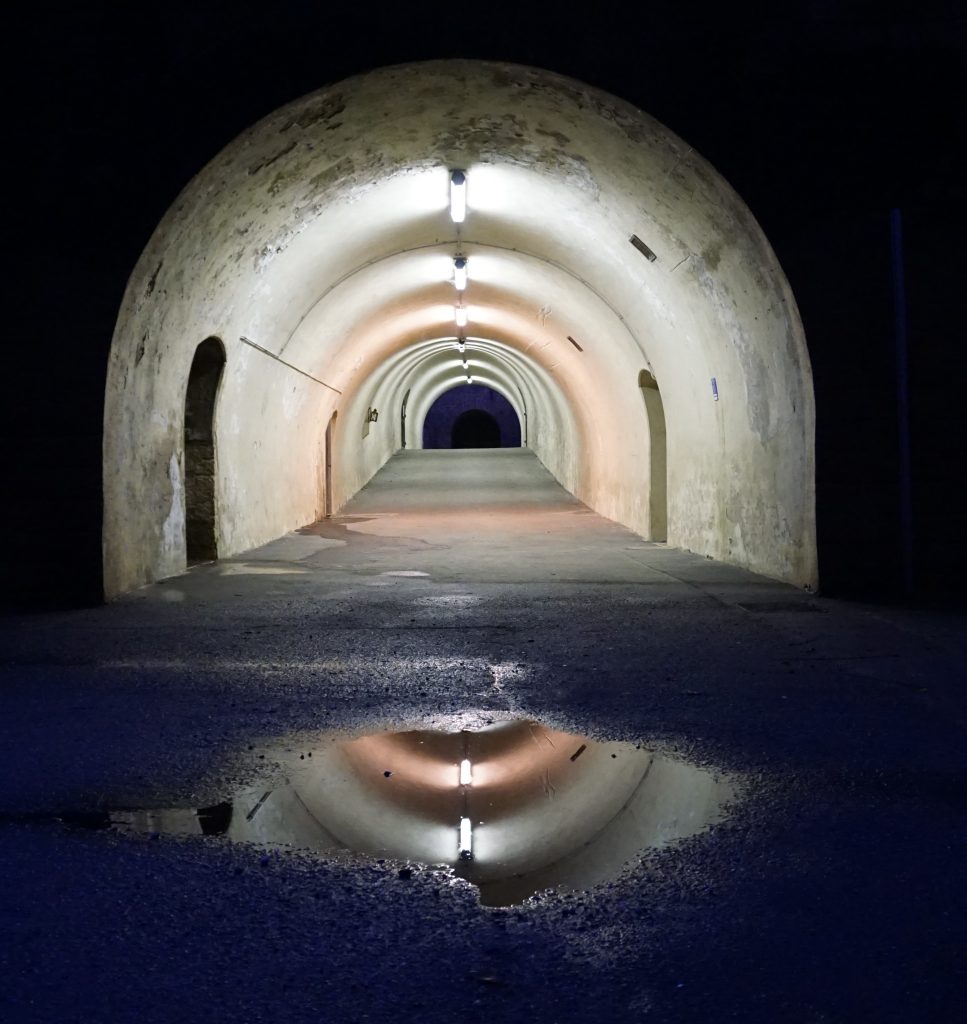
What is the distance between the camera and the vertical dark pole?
8180 mm

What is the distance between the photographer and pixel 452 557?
1223 cm

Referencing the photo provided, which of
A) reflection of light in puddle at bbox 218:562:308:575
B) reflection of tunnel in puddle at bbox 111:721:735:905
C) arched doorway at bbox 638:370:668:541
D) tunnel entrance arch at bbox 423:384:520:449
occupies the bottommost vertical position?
reflection of tunnel in puddle at bbox 111:721:735:905

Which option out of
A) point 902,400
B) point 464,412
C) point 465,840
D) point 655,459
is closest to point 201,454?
point 655,459

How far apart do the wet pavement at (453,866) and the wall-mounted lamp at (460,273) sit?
24.5 feet

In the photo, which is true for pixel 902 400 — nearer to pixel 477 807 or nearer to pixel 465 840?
pixel 477 807

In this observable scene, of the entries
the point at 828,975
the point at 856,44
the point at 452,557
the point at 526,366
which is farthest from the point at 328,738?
the point at 526,366

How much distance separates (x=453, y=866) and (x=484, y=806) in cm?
63

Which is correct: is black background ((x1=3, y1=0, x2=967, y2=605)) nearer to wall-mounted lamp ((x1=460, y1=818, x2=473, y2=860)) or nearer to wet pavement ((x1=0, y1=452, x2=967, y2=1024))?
wet pavement ((x1=0, y1=452, x2=967, y2=1024))

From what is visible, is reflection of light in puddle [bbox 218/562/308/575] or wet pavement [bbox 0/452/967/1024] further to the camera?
reflection of light in puddle [bbox 218/562/308/575]

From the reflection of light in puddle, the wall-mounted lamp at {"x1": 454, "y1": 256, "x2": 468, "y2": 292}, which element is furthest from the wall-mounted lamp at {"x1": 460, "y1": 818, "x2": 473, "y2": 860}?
the wall-mounted lamp at {"x1": 454, "y1": 256, "x2": 468, "y2": 292}

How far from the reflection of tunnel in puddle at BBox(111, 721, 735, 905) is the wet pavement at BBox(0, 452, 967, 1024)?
9 centimetres

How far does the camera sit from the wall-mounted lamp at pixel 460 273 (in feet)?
49.1

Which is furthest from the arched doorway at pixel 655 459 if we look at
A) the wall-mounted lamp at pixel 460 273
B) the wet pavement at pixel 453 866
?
the wet pavement at pixel 453 866

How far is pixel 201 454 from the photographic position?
458 inches
